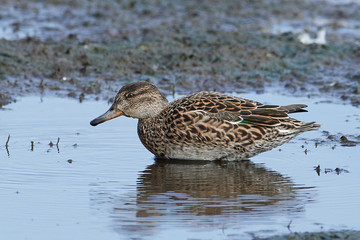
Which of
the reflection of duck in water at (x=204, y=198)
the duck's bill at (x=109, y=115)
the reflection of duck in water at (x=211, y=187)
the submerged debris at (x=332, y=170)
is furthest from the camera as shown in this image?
the duck's bill at (x=109, y=115)

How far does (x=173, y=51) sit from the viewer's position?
14.5 metres

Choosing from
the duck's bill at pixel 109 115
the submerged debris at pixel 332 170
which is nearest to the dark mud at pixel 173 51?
the duck's bill at pixel 109 115

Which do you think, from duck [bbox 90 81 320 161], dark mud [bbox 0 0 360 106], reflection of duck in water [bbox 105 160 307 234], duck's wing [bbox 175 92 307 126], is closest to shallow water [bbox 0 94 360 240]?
reflection of duck in water [bbox 105 160 307 234]

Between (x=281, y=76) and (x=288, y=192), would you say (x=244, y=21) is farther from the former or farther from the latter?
(x=288, y=192)

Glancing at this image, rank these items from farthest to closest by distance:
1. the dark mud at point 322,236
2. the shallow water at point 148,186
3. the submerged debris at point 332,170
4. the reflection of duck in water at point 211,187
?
1. the submerged debris at point 332,170
2. the reflection of duck in water at point 211,187
3. the shallow water at point 148,186
4. the dark mud at point 322,236

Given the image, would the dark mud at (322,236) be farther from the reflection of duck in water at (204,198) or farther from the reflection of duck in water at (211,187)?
the reflection of duck in water at (211,187)

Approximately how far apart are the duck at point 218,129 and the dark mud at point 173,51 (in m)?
3.20

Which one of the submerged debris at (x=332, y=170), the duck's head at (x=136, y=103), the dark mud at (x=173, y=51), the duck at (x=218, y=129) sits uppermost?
the dark mud at (x=173, y=51)

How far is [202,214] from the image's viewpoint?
6.81 metres

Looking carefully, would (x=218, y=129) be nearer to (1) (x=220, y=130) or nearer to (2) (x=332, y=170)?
(1) (x=220, y=130)

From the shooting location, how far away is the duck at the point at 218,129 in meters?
9.11

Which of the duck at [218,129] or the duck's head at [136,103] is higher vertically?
the duck's head at [136,103]

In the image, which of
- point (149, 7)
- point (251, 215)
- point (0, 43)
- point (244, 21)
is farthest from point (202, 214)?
point (149, 7)

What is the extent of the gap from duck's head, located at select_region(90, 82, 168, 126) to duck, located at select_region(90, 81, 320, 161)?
0.81ft
